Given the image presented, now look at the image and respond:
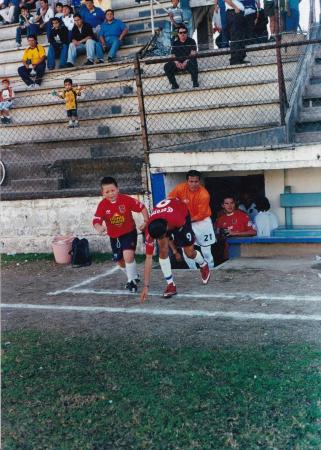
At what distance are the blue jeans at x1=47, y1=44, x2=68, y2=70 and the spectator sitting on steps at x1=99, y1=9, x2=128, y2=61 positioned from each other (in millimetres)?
1016

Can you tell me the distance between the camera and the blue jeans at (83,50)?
46.2ft

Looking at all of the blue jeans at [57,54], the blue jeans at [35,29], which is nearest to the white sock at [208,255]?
the blue jeans at [57,54]

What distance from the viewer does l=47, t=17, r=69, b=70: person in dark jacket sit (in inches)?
571

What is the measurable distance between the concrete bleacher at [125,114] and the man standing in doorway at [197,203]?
168cm

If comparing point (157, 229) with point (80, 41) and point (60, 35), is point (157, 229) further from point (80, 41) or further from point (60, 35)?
point (60, 35)

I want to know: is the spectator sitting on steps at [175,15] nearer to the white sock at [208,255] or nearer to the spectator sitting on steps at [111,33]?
the spectator sitting on steps at [111,33]

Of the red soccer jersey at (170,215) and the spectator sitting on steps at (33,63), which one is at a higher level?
the spectator sitting on steps at (33,63)

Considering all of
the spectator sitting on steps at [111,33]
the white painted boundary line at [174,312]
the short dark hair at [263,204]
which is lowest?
the white painted boundary line at [174,312]

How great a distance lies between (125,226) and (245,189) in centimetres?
394

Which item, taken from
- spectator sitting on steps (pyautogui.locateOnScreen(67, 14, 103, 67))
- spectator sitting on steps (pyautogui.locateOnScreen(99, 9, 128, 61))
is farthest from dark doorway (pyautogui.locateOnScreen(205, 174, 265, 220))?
spectator sitting on steps (pyautogui.locateOnScreen(67, 14, 103, 67))

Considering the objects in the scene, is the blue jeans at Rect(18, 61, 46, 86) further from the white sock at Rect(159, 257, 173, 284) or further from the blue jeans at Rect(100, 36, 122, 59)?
the white sock at Rect(159, 257, 173, 284)

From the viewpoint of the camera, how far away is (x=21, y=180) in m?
11.4

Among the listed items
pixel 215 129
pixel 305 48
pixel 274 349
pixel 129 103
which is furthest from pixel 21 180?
pixel 274 349

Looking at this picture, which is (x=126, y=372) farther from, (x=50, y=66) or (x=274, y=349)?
(x=50, y=66)
